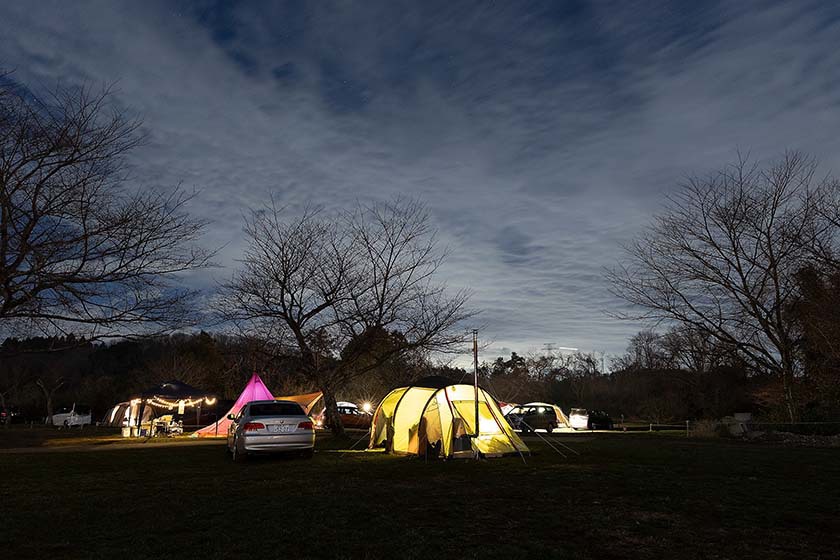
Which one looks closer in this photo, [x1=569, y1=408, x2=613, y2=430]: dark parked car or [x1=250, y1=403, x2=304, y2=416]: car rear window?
[x1=250, y1=403, x2=304, y2=416]: car rear window

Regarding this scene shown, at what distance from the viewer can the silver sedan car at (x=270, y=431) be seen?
50.3ft

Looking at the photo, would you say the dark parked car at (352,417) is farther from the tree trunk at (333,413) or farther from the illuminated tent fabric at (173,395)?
the tree trunk at (333,413)

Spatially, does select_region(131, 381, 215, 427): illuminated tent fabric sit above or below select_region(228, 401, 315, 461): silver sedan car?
above

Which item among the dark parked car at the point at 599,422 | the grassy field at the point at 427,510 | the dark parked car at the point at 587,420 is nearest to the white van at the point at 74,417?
the dark parked car at the point at 587,420

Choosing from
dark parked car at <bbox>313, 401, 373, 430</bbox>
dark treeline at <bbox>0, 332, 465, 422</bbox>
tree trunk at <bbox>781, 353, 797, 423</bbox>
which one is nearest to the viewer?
tree trunk at <bbox>781, 353, 797, 423</bbox>

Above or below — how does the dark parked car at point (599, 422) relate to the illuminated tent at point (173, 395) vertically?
below

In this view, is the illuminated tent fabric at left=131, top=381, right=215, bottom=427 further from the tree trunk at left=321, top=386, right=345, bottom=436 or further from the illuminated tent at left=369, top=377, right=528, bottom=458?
A: the illuminated tent at left=369, top=377, right=528, bottom=458

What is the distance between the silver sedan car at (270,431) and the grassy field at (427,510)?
97 centimetres

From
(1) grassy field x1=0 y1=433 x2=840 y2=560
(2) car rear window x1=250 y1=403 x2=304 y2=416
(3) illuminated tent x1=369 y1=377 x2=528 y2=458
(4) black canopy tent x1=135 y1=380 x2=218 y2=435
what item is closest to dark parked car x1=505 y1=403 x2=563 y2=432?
(4) black canopy tent x1=135 y1=380 x2=218 y2=435

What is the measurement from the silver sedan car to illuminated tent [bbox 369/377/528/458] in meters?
2.89

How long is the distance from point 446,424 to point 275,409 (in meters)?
4.51

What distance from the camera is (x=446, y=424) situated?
53.6 feet

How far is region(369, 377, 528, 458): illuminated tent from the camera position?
15.9 metres

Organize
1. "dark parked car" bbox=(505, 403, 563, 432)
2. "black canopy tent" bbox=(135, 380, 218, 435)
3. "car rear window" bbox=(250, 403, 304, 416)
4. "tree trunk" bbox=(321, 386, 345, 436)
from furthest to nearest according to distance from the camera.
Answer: "dark parked car" bbox=(505, 403, 563, 432), "black canopy tent" bbox=(135, 380, 218, 435), "tree trunk" bbox=(321, 386, 345, 436), "car rear window" bbox=(250, 403, 304, 416)
